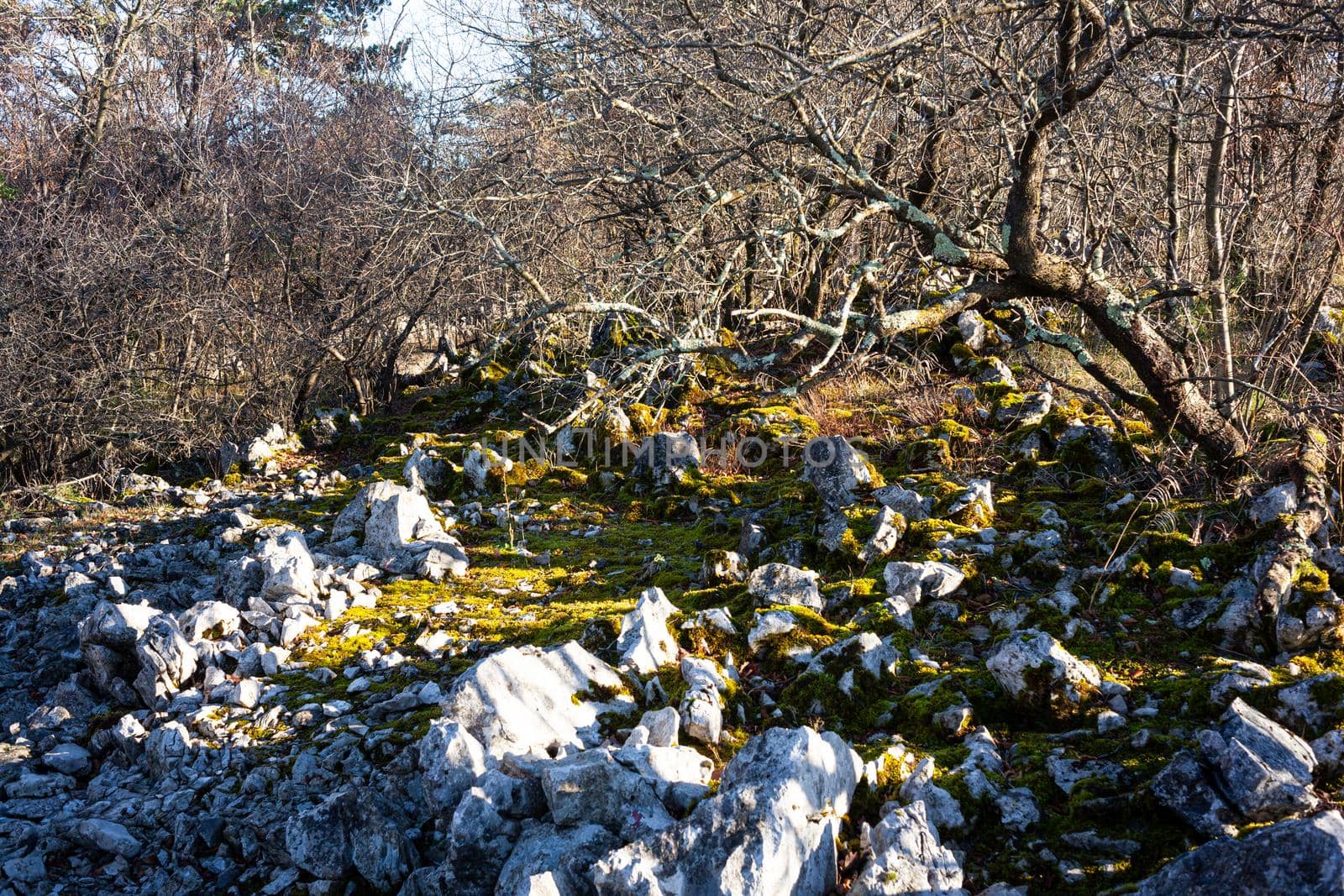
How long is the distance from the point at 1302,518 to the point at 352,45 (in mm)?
23189

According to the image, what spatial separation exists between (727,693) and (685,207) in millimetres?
6168

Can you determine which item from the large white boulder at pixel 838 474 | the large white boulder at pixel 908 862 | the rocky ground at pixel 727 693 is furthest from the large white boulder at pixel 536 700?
the large white boulder at pixel 838 474

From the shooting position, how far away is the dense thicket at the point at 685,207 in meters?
4.93

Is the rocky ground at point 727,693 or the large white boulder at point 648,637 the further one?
the large white boulder at point 648,637

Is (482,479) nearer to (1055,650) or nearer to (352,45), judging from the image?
(1055,650)

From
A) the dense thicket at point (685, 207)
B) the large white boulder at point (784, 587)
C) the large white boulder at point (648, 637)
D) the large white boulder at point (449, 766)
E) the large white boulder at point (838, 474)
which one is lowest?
the large white boulder at point (449, 766)

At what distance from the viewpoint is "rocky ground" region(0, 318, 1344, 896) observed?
101 inches

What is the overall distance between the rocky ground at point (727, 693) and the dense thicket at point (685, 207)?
0.96m

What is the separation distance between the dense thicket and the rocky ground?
3.16 feet

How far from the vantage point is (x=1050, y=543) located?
14.4ft

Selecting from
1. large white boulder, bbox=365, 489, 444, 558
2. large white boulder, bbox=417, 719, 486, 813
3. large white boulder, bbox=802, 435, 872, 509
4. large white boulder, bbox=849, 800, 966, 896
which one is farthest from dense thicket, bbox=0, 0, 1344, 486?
large white boulder, bbox=849, 800, 966, 896

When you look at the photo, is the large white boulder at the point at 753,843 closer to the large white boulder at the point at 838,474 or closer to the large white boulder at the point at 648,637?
the large white boulder at the point at 648,637

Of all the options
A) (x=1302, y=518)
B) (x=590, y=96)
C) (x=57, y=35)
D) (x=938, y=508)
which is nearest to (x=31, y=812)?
(x=938, y=508)

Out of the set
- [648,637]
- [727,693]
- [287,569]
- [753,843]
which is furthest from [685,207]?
[753,843]
